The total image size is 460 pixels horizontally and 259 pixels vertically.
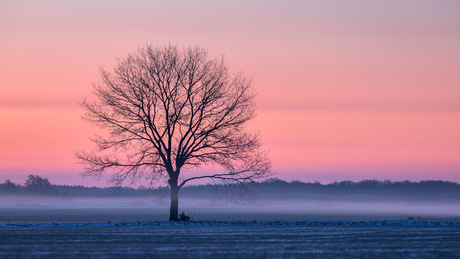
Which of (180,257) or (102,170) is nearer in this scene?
(180,257)

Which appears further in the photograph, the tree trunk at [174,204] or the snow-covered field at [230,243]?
the tree trunk at [174,204]

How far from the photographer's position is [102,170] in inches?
2228

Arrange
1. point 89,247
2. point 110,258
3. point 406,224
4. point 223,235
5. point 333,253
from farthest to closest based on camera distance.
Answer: point 406,224
point 223,235
point 89,247
point 333,253
point 110,258

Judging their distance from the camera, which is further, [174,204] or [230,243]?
[174,204]

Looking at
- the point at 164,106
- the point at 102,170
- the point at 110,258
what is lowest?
the point at 110,258

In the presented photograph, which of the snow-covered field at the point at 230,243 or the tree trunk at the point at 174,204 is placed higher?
the tree trunk at the point at 174,204

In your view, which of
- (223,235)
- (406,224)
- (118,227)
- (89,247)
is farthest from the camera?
(406,224)

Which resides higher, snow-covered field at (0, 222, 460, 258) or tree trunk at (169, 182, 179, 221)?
tree trunk at (169, 182, 179, 221)

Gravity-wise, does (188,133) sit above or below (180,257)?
above

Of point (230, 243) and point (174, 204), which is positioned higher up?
point (174, 204)

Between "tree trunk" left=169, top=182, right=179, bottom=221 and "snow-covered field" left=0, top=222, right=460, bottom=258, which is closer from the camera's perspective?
"snow-covered field" left=0, top=222, right=460, bottom=258

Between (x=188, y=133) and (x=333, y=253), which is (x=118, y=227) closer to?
(x=188, y=133)

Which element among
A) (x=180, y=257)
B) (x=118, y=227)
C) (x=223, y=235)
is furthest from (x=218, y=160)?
(x=180, y=257)

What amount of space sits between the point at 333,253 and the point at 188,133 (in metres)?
30.3
